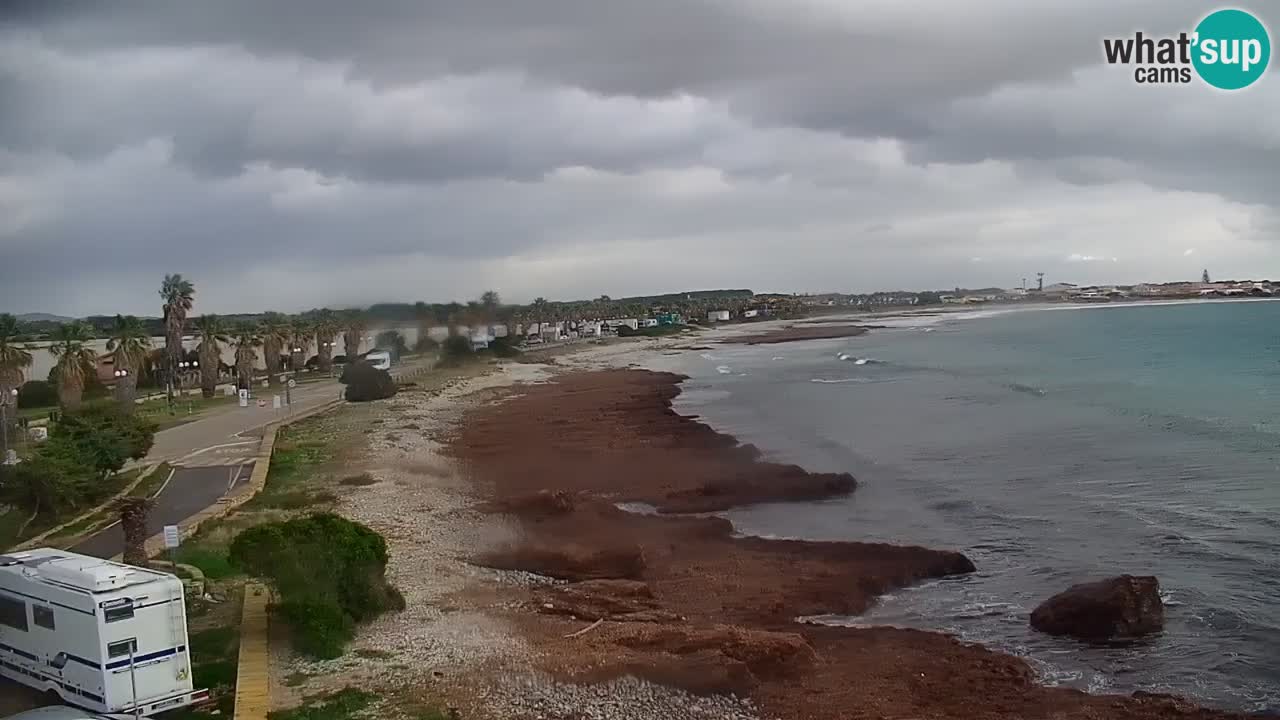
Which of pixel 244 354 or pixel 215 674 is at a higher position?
pixel 244 354

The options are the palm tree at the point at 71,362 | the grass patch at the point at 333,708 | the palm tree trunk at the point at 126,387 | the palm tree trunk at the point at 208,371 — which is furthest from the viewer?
the palm tree trunk at the point at 208,371

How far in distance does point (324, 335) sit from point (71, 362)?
33687 mm

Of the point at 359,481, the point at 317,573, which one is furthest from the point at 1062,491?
the point at 317,573

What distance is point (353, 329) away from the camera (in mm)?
58375

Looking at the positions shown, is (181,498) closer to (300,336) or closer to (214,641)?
(214,641)

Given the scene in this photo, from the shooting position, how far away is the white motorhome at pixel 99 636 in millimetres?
10859

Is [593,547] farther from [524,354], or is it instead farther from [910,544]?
[524,354]

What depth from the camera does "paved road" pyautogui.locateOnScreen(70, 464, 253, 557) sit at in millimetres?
19598

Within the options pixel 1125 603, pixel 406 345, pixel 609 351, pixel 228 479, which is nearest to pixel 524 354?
pixel 609 351

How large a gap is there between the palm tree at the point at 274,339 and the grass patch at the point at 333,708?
190ft

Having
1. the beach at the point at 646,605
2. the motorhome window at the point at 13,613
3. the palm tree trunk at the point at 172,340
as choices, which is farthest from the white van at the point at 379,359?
the motorhome window at the point at 13,613

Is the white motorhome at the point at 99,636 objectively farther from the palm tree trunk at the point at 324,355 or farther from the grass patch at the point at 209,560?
the palm tree trunk at the point at 324,355

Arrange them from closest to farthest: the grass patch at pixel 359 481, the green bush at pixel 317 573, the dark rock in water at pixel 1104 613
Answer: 1. the green bush at pixel 317 573
2. the dark rock in water at pixel 1104 613
3. the grass patch at pixel 359 481

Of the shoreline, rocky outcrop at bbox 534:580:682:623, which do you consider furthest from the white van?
rocky outcrop at bbox 534:580:682:623
